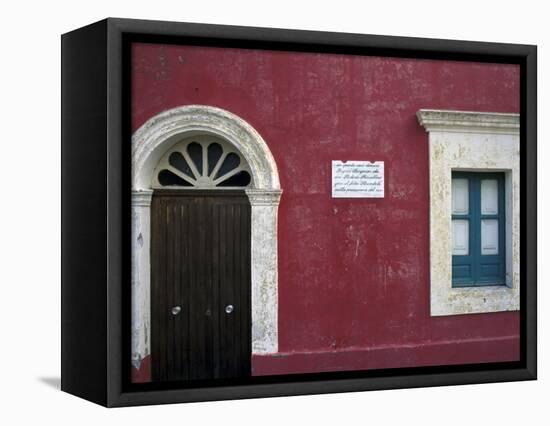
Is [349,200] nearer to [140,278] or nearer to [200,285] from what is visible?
[200,285]

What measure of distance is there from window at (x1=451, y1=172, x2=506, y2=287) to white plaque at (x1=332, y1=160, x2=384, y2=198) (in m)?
0.77

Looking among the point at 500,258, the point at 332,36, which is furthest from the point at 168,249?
the point at 500,258

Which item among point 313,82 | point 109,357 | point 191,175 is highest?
point 313,82

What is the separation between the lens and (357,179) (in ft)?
35.4

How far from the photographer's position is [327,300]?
10727mm

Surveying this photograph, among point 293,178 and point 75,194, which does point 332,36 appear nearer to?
point 293,178

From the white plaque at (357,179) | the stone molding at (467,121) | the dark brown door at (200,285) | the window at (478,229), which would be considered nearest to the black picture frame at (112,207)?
the dark brown door at (200,285)

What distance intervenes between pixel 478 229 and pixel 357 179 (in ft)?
4.26

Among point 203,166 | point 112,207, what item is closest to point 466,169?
point 203,166

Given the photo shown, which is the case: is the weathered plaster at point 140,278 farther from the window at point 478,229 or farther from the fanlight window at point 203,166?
the window at point 478,229

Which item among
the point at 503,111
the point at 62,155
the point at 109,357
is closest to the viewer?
the point at 109,357

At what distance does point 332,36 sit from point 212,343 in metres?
2.72

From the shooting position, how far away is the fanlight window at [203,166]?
10391 millimetres

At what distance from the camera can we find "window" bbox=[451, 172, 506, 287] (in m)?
11.2
